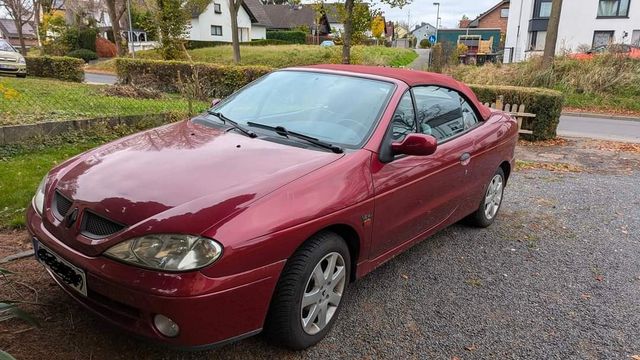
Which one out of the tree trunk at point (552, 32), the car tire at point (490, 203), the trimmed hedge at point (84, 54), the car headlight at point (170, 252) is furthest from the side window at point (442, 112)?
the trimmed hedge at point (84, 54)

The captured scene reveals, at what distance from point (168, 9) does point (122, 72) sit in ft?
33.8

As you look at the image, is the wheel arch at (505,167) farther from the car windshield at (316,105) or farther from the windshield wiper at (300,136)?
the windshield wiper at (300,136)

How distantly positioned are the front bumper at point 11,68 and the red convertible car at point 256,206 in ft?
50.7

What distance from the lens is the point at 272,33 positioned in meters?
55.0

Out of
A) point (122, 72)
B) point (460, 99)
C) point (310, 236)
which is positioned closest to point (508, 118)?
point (460, 99)

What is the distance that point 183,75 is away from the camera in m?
15.2

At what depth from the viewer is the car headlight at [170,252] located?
221 cm

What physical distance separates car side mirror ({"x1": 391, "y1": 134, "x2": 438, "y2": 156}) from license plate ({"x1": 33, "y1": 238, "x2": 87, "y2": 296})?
2.00 meters

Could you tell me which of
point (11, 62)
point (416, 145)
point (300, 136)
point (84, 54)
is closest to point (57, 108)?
point (300, 136)

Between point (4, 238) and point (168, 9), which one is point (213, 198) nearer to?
point (4, 238)

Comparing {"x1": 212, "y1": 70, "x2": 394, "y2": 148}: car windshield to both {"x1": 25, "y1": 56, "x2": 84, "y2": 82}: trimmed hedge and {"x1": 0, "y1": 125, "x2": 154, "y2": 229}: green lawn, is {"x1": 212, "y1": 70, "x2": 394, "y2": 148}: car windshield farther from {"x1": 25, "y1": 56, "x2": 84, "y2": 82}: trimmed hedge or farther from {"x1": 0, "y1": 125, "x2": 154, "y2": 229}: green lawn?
{"x1": 25, "y1": 56, "x2": 84, "y2": 82}: trimmed hedge

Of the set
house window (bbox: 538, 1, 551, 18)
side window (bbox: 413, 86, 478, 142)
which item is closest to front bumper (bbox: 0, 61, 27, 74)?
side window (bbox: 413, 86, 478, 142)

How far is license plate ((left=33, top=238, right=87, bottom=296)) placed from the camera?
243 centimetres

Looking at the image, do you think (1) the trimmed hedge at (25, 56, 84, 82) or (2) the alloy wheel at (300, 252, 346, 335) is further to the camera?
(1) the trimmed hedge at (25, 56, 84, 82)
